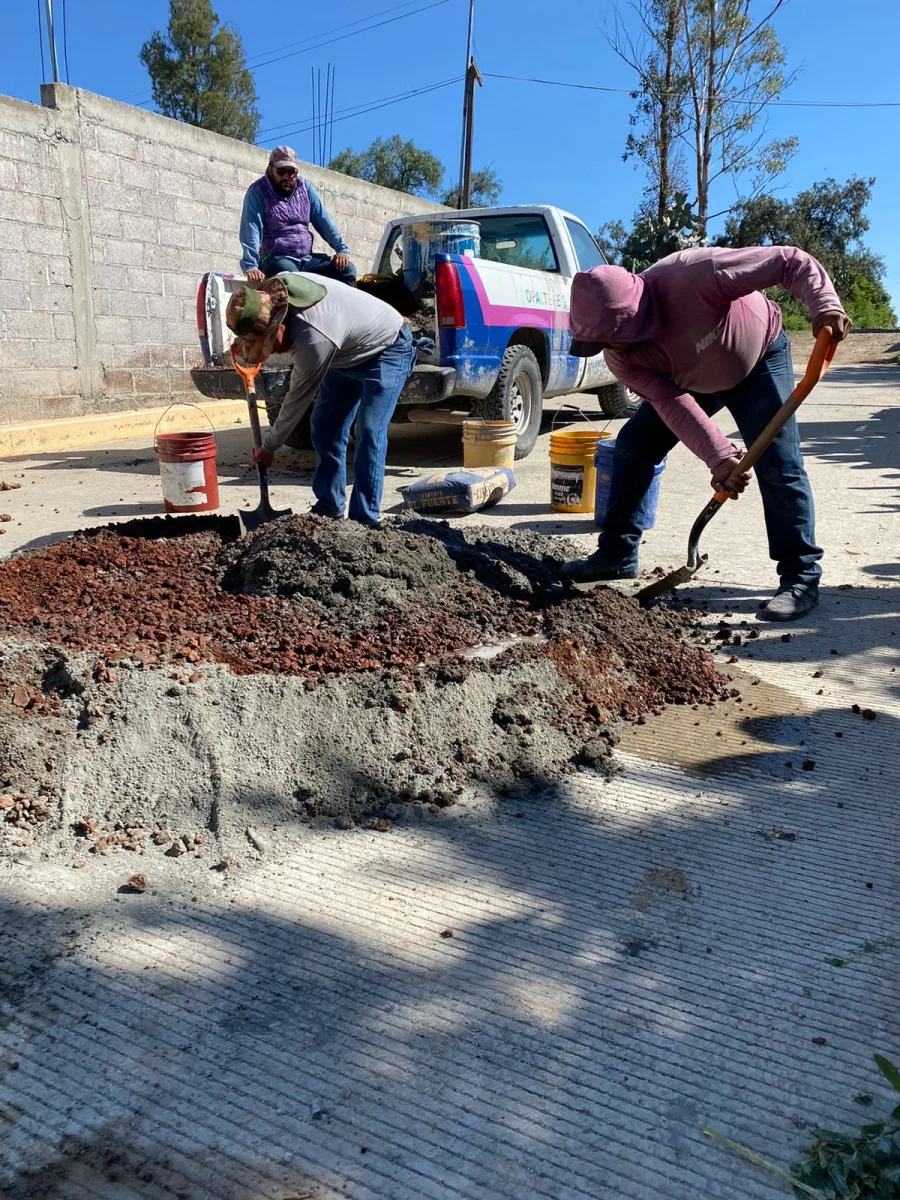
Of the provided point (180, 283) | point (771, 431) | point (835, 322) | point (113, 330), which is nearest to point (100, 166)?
point (180, 283)

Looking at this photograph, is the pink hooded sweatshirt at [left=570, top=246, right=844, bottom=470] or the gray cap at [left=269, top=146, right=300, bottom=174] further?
the gray cap at [left=269, top=146, right=300, bottom=174]

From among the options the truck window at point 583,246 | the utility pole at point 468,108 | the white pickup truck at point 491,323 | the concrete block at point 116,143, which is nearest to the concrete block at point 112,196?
the concrete block at point 116,143

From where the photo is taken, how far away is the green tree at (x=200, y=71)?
132 ft

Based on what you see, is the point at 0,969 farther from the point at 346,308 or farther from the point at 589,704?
the point at 346,308

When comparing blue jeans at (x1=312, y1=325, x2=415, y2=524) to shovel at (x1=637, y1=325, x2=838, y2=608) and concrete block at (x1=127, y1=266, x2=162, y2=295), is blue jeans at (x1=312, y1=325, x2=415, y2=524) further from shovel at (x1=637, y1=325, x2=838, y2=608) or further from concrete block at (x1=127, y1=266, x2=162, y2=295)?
concrete block at (x1=127, y1=266, x2=162, y2=295)

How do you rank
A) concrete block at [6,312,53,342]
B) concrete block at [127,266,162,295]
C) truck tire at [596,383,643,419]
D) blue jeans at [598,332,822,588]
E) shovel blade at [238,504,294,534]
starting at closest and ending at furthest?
1. blue jeans at [598,332,822,588]
2. shovel blade at [238,504,294,534]
3. concrete block at [6,312,53,342]
4. concrete block at [127,266,162,295]
5. truck tire at [596,383,643,419]

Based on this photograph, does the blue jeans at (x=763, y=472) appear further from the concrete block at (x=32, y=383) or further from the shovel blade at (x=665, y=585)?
the concrete block at (x=32, y=383)

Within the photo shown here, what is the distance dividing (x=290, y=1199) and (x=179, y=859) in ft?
3.60

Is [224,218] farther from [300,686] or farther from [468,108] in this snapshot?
[468,108]

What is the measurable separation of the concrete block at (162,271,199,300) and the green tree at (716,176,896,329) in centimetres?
2693

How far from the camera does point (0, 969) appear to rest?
2.04 metres

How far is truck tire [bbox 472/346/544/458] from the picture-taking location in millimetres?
7480

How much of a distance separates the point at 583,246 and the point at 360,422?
5131 mm

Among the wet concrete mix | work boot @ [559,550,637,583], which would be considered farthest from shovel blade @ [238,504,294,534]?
work boot @ [559,550,637,583]
